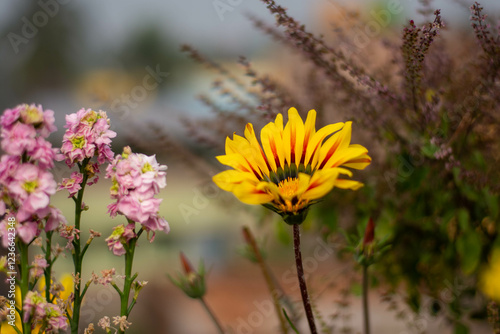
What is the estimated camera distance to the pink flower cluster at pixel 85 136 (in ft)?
0.77

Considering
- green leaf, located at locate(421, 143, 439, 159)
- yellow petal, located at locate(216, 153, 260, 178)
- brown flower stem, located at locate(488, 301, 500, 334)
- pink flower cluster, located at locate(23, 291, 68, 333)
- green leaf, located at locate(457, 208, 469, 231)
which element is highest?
green leaf, located at locate(421, 143, 439, 159)

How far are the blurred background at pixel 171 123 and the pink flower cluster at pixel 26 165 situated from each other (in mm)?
197

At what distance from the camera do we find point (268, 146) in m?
0.28

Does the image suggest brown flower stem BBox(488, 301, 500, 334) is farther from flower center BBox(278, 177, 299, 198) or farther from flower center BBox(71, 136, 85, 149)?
flower center BBox(71, 136, 85, 149)

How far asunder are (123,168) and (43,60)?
11.9ft

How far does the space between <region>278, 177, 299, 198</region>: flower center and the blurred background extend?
129mm

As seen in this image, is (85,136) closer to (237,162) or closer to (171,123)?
(237,162)

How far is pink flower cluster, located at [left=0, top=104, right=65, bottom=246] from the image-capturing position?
201 millimetres

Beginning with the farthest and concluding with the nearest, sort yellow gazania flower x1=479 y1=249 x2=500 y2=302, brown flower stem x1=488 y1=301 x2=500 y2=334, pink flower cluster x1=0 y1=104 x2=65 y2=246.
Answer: yellow gazania flower x1=479 y1=249 x2=500 y2=302 < brown flower stem x1=488 y1=301 x2=500 y2=334 < pink flower cluster x1=0 y1=104 x2=65 y2=246

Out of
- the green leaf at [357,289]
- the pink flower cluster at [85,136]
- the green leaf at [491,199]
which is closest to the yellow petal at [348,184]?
the pink flower cluster at [85,136]

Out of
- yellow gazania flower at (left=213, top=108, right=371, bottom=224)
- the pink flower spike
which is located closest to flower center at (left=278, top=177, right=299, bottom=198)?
yellow gazania flower at (left=213, top=108, right=371, bottom=224)

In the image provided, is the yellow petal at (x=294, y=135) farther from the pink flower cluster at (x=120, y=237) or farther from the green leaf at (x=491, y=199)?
the green leaf at (x=491, y=199)

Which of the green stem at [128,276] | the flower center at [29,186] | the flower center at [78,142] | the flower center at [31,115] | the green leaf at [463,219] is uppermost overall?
the green leaf at [463,219]

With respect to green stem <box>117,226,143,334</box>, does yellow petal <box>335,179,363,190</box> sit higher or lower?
higher
